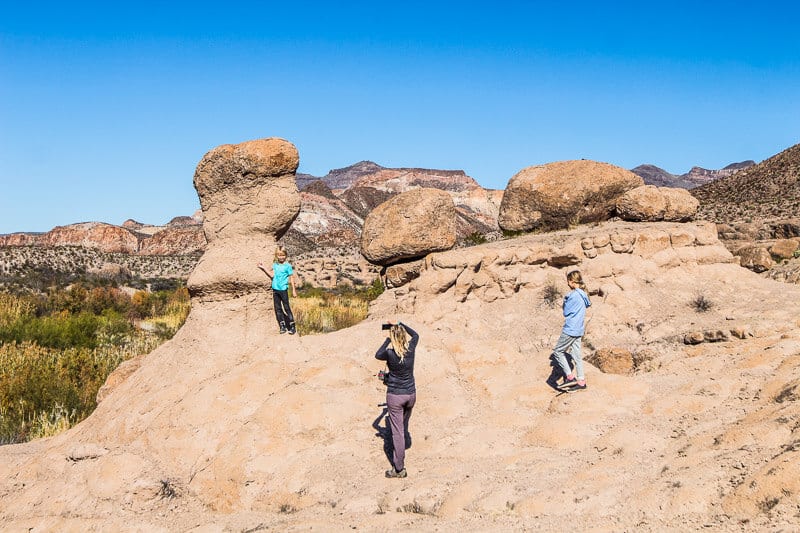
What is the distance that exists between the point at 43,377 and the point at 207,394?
5.92 m

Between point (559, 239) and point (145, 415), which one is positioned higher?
point (559, 239)

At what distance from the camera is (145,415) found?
7.44 meters

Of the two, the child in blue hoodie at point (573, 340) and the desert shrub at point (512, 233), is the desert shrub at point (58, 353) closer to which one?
the child in blue hoodie at point (573, 340)

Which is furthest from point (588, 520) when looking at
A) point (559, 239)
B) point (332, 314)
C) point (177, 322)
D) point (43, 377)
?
point (177, 322)

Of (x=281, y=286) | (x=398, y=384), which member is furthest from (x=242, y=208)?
(x=398, y=384)

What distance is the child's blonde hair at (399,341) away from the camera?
602cm

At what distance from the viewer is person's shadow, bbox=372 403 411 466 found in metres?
6.44

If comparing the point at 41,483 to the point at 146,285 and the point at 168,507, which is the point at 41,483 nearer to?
the point at 168,507

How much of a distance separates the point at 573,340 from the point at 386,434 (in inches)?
87.9

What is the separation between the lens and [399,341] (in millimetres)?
6035

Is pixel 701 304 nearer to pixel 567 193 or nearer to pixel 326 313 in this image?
pixel 567 193

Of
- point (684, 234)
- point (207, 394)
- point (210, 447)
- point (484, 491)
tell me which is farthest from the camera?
point (684, 234)

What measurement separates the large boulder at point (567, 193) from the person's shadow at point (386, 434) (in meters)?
6.16

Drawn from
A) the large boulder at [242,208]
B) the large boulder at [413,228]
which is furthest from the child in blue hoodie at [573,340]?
the large boulder at [413,228]
